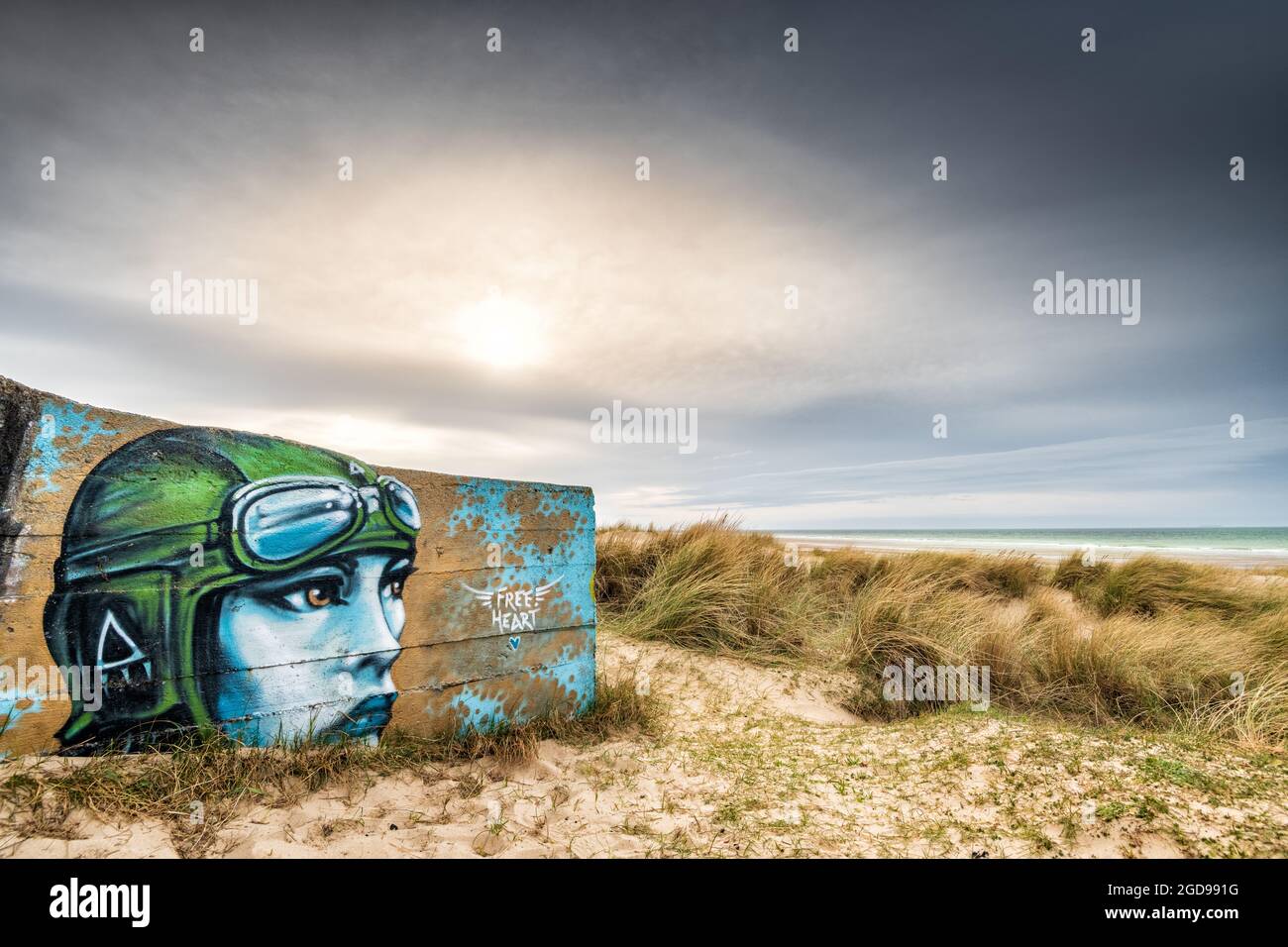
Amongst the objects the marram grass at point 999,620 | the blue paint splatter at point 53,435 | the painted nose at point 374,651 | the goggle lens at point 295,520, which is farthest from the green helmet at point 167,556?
the marram grass at point 999,620

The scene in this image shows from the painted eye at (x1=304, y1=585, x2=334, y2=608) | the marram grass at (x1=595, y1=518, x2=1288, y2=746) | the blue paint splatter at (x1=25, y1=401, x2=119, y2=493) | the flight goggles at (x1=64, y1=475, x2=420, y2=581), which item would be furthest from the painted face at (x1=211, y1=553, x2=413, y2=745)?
the marram grass at (x1=595, y1=518, x2=1288, y2=746)

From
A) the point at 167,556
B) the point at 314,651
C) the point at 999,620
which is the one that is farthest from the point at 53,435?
the point at 999,620

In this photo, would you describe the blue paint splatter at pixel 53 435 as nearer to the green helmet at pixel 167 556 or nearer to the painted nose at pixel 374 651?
the green helmet at pixel 167 556

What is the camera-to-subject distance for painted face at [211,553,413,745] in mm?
2678

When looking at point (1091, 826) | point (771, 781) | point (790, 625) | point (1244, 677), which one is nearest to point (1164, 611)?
point (1244, 677)

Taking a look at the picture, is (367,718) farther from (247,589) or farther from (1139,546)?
(1139,546)

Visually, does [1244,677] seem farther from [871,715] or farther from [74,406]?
[74,406]

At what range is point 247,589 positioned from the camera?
2.71 meters

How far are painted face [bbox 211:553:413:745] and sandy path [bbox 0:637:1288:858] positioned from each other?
0.43 meters

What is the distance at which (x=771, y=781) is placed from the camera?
3.13 m

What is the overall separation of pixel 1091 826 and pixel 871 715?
7.01 ft

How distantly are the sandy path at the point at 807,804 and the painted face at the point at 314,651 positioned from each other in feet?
1.41

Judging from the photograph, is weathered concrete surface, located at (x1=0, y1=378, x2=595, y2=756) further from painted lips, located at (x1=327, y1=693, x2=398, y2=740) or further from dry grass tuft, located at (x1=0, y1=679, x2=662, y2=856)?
dry grass tuft, located at (x1=0, y1=679, x2=662, y2=856)

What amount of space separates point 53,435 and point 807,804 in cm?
377
